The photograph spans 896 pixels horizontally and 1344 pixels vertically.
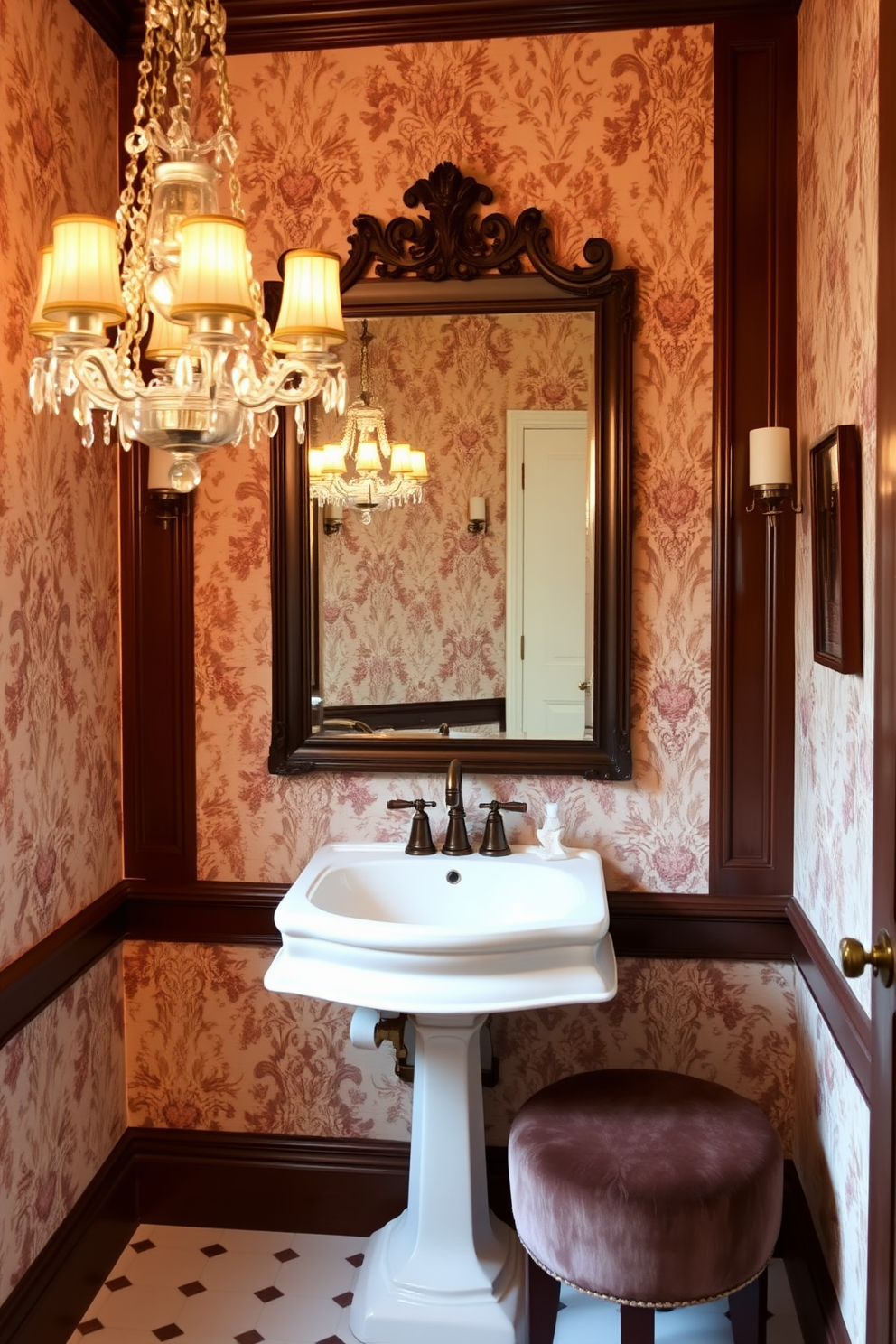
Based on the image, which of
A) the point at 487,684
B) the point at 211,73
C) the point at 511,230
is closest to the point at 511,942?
the point at 487,684

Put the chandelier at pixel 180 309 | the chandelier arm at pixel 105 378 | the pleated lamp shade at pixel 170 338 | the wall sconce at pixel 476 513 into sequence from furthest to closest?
1. the wall sconce at pixel 476 513
2. the pleated lamp shade at pixel 170 338
3. the chandelier arm at pixel 105 378
4. the chandelier at pixel 180 309

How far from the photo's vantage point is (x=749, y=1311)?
2027mm

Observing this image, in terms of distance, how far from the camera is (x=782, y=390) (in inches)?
95.2

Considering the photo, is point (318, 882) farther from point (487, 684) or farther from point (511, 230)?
point (511, 230)

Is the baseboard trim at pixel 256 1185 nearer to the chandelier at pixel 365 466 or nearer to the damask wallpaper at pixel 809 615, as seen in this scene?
the damask wallpaper at pixel 809 615

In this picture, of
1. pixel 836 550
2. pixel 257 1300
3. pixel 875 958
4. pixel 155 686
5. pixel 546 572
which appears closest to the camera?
pixel 875 958

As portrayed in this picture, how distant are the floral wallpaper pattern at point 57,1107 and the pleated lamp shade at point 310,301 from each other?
1338 millimetres

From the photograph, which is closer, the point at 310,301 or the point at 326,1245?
the point at 310,301

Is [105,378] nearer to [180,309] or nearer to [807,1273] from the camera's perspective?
[180,309]

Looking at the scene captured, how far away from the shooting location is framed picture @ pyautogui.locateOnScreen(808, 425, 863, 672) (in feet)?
5.95

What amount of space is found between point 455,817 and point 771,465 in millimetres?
957

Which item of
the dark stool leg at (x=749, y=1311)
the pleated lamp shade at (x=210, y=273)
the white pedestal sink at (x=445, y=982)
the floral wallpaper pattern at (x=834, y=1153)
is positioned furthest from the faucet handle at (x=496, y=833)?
the pleated lamp shade at (x=210, y=273)

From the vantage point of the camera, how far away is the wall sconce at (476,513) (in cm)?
251

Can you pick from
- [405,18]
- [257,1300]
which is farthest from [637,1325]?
[405,18]
